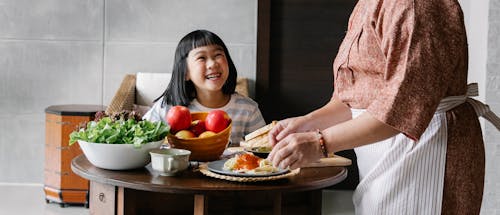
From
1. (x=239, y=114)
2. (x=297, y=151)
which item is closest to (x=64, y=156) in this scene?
(x=239, y=114)

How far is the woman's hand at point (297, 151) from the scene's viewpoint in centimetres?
160

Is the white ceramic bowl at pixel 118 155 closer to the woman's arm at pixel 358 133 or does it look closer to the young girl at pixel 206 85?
the woman's arm at pixel 358 133

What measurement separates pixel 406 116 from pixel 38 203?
339cm

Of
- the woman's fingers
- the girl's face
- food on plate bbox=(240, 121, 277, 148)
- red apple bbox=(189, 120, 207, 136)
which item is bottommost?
food on plate bbox=(240, 121, 277, 148)

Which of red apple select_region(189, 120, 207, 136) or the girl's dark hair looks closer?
red apple select_region(189, 120, 207, 136)

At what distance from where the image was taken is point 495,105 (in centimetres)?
362

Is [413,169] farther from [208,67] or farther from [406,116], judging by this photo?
[208,67]

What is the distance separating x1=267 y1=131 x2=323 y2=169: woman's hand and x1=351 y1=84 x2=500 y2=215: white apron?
0.27 m

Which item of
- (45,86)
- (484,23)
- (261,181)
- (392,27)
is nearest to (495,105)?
(484,23)

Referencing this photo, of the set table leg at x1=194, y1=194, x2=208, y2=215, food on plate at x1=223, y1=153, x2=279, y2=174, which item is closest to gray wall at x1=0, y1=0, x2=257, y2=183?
food on plate at x1=223, y1=153, x2=279, y2=174

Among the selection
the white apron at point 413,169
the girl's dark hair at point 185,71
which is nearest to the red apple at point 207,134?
the white apron at point 413,169

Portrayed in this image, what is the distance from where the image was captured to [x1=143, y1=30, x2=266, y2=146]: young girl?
350 centimetres

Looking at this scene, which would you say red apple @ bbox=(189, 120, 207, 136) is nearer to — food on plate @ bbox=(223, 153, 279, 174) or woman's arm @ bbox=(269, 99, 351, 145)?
food on plate @ bbox=(223, 153, 279, 174)

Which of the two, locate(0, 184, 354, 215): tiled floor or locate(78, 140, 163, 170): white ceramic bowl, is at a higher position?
locate(78, 140, 163, 170): white ceramic bowl
